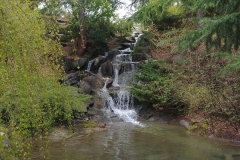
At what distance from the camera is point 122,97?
542 inches

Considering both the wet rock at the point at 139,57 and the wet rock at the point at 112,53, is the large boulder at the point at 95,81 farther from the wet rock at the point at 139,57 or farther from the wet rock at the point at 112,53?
the wet rock at the point at 112,53

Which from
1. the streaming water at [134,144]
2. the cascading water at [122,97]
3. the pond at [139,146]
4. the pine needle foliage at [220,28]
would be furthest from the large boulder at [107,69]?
the pine needle foliage at [220,28]

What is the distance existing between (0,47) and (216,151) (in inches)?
254

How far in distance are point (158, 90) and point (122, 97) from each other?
2.55 metres

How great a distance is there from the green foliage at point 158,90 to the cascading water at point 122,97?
43.7 inches

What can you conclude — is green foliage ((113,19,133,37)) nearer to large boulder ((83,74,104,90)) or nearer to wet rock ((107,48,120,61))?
wet rock ((107,48,120,61))

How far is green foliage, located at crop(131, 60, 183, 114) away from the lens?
11.5 meters

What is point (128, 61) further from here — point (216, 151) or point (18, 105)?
point (18, 105)

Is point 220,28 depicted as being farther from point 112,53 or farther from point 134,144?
point 112,53

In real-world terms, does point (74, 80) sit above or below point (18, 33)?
below

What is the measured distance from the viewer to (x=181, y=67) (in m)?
12.1

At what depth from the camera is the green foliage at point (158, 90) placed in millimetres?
11492

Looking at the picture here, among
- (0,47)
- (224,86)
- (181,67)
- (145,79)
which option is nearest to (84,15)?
(145,79)

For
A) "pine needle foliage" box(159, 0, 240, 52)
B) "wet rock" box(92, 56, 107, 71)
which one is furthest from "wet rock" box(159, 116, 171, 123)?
"pine needle foliage" box(159, 0, 240, 52)
